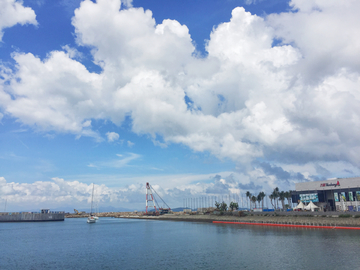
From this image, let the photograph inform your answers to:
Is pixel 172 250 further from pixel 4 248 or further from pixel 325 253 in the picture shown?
pixel 4 248

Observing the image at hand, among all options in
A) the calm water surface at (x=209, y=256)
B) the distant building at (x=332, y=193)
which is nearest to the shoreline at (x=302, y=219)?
the calm water surface at (x=209, y=256)

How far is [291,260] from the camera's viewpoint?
62406 millimetres

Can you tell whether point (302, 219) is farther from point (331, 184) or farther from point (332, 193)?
point (332, 193)

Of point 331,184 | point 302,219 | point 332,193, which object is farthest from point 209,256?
point 332,193

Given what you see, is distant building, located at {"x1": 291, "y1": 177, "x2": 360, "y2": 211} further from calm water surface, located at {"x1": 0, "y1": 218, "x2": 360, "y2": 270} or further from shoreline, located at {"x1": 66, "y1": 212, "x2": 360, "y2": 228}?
calm water surface, located at {"x1": 0, "y1": 218, "x2": 360, "y2": 270}

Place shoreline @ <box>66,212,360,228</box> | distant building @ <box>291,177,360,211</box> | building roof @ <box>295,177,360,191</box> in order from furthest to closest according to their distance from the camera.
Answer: building roof @ <box>295,177,360,191</box> < distant building @ <box>291,177,360,211</box> < shoreline @ <box>66,212,360,228</box>

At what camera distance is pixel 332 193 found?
16825 centimetres

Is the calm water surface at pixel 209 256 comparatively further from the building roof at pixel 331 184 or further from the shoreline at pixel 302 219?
the building roof at pixel 331 184

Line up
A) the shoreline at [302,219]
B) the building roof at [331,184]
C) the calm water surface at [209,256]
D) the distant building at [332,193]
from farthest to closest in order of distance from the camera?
the building roof at [331,184] → the distant building at [332,193] → the shoreline at [302,219] → the calm water surface at [209,256]

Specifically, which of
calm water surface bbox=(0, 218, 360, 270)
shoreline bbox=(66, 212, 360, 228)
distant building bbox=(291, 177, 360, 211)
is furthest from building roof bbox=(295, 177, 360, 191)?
calm water surface bbox=(0, 218, 360, 270)

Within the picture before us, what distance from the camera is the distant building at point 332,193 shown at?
154 meters

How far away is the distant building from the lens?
154m

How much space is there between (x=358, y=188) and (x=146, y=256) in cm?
14183

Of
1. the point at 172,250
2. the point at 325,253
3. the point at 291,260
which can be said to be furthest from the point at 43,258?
the point at 325,253
